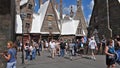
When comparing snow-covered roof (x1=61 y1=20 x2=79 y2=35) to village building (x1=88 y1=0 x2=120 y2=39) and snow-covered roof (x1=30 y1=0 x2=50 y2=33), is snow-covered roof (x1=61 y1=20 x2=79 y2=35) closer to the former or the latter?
snow-covered roof (x1=30 y1=0 x2=50 y2=33)

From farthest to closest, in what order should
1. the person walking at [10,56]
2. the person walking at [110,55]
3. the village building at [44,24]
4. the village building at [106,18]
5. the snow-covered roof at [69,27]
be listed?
1. the snow-covered roof at [69,27]
2. the village building at [44,24]
3. the village building at [106,18]
4. the person walking at [110,55]
5. the person walking at [10,56]

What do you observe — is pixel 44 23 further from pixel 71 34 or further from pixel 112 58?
pixel 112 58

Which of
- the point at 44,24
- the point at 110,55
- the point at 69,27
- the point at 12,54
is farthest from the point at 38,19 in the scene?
the point at 12,54

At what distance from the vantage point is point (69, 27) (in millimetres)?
59812

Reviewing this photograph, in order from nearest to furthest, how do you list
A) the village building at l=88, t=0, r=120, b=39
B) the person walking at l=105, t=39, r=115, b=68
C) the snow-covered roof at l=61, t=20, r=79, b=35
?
1. the person walking at l=105, t=39, r=115, b=68
2. the village building at l=88, t=0, r=120, b=39
3. the snow-covered roof at l=61, t=20, r=79, b=35

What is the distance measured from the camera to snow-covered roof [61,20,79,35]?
192 feet

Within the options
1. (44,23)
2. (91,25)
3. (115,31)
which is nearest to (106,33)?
(115,31)

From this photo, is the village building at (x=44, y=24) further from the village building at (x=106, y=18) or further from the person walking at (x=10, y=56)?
the person walking at (x=10, y=56)

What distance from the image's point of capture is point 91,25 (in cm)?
3262

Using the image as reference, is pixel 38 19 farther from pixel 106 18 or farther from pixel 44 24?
pixel 106 18

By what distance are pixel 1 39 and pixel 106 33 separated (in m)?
16.9

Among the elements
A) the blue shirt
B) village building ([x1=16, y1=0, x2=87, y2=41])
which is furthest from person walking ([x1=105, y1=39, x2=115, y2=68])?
village building ([x1=16, y1=0, x2=87, y2=41])

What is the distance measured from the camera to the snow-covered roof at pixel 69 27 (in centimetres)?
5867

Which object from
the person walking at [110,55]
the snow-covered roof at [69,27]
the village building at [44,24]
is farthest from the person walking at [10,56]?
the snow-covered roof at [69,27]
